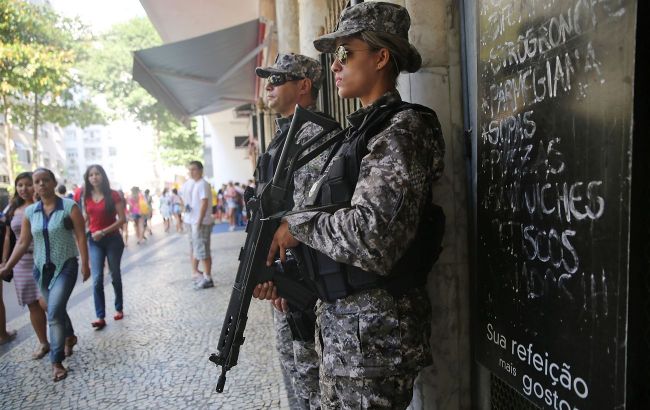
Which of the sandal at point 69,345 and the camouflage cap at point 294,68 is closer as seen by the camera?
the camouflage cap at point 294,68

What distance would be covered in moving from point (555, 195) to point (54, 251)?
3.94 metres

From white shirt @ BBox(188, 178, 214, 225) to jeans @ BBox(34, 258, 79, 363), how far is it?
2575 millimetres

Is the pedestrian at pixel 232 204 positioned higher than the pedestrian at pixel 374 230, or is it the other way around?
the pedestrian at pixel 374 230

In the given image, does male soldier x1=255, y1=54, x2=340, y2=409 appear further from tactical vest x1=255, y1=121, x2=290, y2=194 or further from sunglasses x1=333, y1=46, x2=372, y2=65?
sunglasses x1=333, y1=46, x2=372, y2=65

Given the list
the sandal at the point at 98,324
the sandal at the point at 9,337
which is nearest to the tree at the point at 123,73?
the sandal at the point at 9,337

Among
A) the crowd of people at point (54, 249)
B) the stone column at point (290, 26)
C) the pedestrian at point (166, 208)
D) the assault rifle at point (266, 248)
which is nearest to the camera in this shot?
the assault rifle at point (266, 248)

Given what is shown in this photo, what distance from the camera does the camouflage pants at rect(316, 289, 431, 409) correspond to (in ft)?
4.82

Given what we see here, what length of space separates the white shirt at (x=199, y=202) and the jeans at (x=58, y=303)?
2.58 m

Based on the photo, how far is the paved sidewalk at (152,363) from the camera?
3254mm

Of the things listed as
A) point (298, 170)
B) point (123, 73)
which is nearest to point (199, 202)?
point (298, 170)

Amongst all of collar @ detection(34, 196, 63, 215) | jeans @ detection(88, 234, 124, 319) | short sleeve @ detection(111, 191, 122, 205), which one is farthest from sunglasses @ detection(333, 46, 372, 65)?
short sleeve @ detection(111, 191, 122, 205)

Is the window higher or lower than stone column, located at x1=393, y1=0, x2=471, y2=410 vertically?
higher

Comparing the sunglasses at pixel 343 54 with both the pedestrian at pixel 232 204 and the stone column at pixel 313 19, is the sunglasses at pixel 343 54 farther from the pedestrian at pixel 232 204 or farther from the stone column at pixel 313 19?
the pedestrian at pixel 232 204

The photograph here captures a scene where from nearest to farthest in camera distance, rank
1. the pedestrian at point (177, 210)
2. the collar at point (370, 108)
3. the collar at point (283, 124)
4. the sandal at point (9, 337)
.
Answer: the collar at point (370, 108)
the collar at point (283, 124)
the sandal at point (9, 337)
the pedestrian at point (177, 210)
